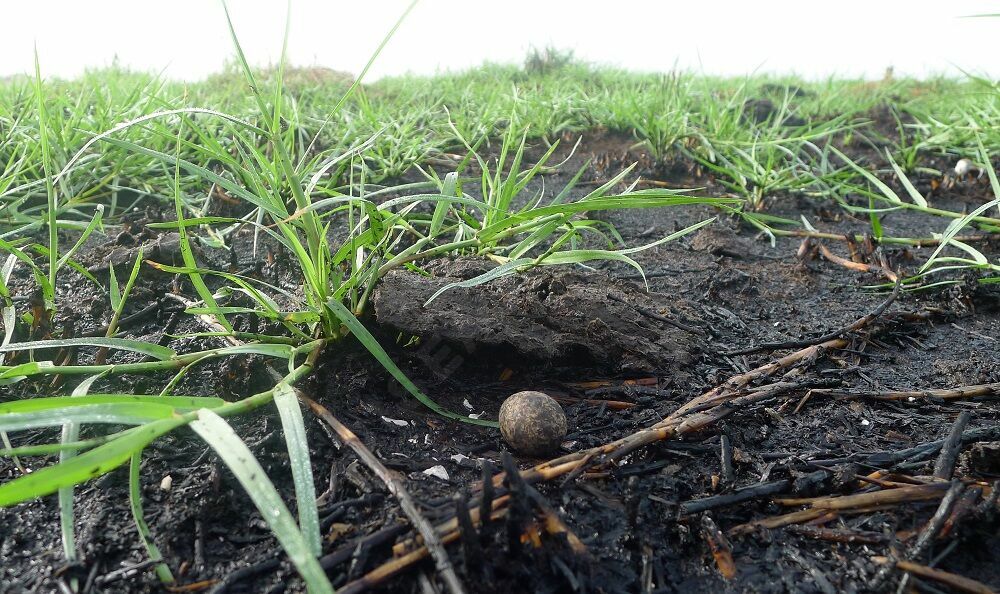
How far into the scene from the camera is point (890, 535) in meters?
0.83

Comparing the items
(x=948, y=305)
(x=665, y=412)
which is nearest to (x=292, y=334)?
(x=665, y=412)

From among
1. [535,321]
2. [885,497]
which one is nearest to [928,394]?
[885,497]

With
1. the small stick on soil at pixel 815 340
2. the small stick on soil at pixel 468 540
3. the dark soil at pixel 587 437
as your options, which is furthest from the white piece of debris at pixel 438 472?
the small stick on soil at pixel 815 340

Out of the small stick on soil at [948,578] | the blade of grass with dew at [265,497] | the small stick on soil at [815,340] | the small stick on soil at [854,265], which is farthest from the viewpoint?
the small stick on soil at [854,265]

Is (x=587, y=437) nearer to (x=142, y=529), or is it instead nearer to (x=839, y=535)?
(x=839, y=535)

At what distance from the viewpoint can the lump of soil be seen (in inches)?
49.0

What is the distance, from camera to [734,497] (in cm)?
92

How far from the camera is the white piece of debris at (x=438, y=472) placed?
3.16 feet

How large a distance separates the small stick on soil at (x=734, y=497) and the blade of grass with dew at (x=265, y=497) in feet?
1.71

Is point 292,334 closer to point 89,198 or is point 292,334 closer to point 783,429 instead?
point 783,429

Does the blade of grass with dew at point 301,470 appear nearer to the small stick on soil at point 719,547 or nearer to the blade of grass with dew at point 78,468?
the blade of grass with dew at point 78,468

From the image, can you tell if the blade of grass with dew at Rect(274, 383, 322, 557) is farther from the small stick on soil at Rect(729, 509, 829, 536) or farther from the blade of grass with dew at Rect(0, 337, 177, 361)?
the small stick on soil at Rect(729, 509, 829, 536)

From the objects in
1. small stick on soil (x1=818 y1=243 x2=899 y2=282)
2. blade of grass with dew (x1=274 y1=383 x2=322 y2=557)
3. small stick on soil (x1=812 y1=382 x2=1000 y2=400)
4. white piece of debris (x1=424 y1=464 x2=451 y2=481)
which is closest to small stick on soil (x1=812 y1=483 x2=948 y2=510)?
small stick on soil (x1=812 y1=382 x2=1000 y2=400)

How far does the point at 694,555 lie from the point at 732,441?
0.27m
